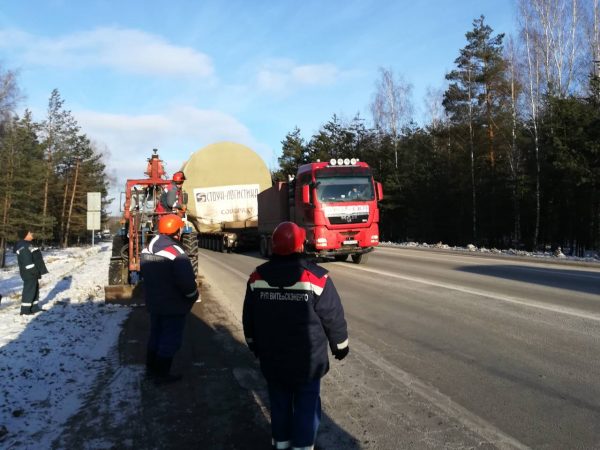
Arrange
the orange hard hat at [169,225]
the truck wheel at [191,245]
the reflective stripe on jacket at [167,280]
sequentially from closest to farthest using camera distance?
the reflective stripe on jacket at [167,280]
the orange hard hat at [169,225]
the truck wheel at [191,245]

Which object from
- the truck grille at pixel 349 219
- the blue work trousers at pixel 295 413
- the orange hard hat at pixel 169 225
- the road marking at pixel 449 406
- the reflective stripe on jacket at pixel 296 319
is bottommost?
the road marking at pixel 449 406

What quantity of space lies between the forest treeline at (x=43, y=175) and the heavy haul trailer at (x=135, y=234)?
90.1ft

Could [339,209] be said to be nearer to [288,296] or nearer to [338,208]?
A: [338,208]

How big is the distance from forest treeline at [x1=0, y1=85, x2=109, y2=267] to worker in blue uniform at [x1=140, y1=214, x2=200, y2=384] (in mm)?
34755

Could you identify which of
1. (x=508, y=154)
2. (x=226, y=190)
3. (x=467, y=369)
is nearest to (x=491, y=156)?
(x=508, y=154)

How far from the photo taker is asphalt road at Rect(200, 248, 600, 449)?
358 cm

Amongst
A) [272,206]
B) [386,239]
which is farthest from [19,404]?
[386,239]

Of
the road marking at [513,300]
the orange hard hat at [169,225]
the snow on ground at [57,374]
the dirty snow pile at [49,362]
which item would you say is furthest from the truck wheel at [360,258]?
the orange hard hat at [169,225]

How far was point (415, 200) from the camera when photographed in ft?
127

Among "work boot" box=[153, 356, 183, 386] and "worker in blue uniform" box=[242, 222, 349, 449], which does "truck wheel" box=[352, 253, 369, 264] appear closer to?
"work boot" box=[153, 356, 183, 386]

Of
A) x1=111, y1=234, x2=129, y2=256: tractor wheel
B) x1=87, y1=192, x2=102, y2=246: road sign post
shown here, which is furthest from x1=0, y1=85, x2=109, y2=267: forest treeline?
x1=111, y1=234, x2=129, y2=256: tractor wheel

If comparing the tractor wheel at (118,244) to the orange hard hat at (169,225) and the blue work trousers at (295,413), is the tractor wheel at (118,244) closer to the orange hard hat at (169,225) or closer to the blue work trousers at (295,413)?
the orange hard hat at (169,225)

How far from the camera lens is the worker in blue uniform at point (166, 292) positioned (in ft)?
15.6

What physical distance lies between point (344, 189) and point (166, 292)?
10.5m
